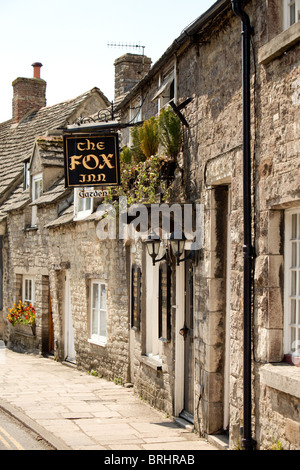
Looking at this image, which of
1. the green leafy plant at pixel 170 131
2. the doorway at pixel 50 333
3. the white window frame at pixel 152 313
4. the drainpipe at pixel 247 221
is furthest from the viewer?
the doorway at pixel 50 333

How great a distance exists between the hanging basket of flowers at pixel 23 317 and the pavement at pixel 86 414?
11.1ft

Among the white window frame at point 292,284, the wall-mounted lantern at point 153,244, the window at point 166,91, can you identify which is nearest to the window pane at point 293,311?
the white window frame at point 292,284

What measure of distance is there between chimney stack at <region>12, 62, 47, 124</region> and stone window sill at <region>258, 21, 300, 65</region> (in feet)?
60.4

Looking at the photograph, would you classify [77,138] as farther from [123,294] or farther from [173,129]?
[123,294]

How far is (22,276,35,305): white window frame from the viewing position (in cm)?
1841

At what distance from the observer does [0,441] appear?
317 inches

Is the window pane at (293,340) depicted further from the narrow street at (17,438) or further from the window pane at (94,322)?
the window pane at (94,322)

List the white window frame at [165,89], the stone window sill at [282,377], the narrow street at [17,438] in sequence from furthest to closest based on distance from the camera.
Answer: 1. the white window frame at [165,89]
2. the narrow street at [17,438]
3. the stone window sill at [282,377]

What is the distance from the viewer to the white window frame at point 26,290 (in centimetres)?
1841

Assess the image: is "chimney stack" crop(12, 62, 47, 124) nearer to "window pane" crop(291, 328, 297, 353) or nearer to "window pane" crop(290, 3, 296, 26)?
"window pane" crop(290, 3, 296, 26)

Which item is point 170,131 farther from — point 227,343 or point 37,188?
point 37,188

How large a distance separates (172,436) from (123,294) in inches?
182

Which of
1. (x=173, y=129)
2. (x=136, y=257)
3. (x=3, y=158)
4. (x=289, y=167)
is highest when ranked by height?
(x=3, y=158)
